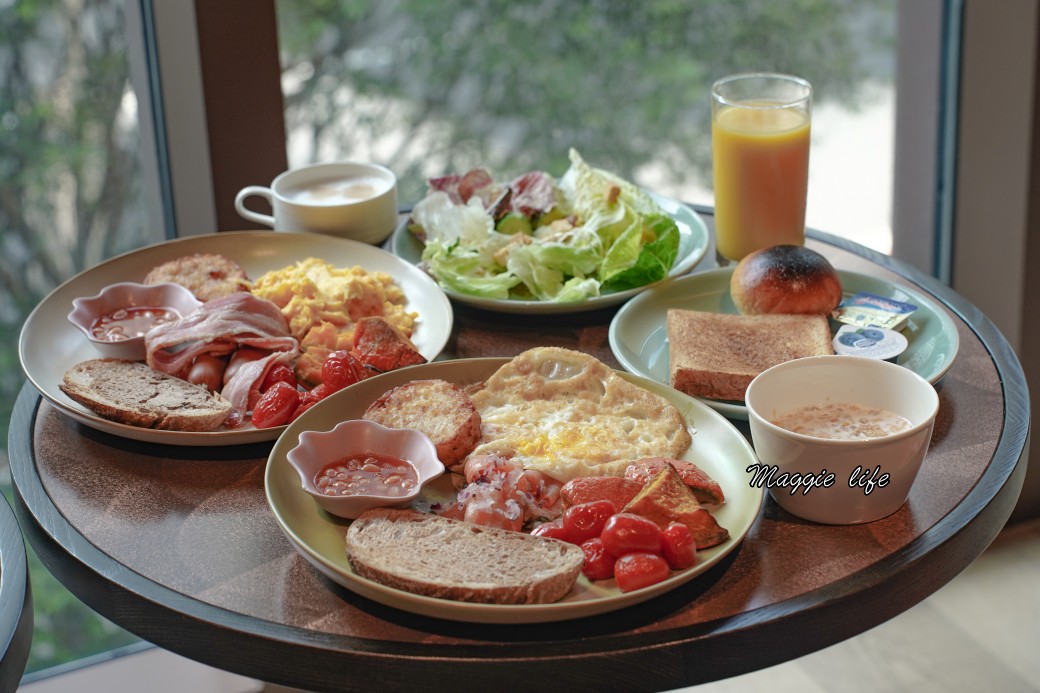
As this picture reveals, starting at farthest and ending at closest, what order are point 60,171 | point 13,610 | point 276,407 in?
point 60,171, point 276,407, point 13,610

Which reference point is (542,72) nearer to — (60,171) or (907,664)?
(60,171)

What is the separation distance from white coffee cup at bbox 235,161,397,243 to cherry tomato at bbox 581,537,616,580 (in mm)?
1086

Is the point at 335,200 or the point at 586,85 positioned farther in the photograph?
the point at 586,85

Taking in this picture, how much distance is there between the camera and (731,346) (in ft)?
5.60

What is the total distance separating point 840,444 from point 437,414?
1.68 feet

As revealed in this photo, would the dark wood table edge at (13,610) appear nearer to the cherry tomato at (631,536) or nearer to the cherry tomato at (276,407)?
the cherry tomato at (276,407)

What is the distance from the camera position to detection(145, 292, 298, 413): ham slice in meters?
1.66

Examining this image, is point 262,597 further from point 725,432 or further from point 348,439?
point 725,432

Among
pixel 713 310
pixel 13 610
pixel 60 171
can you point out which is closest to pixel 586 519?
pixel 13 610

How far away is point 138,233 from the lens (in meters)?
2.96

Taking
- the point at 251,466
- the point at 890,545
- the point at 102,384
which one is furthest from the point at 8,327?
the point at 890,545

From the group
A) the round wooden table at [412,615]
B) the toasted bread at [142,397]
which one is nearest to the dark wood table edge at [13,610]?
the round wooden table at [412,615]

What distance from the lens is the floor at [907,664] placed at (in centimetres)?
284

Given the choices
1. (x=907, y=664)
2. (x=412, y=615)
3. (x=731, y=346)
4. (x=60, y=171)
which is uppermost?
(x=60, y=171)
